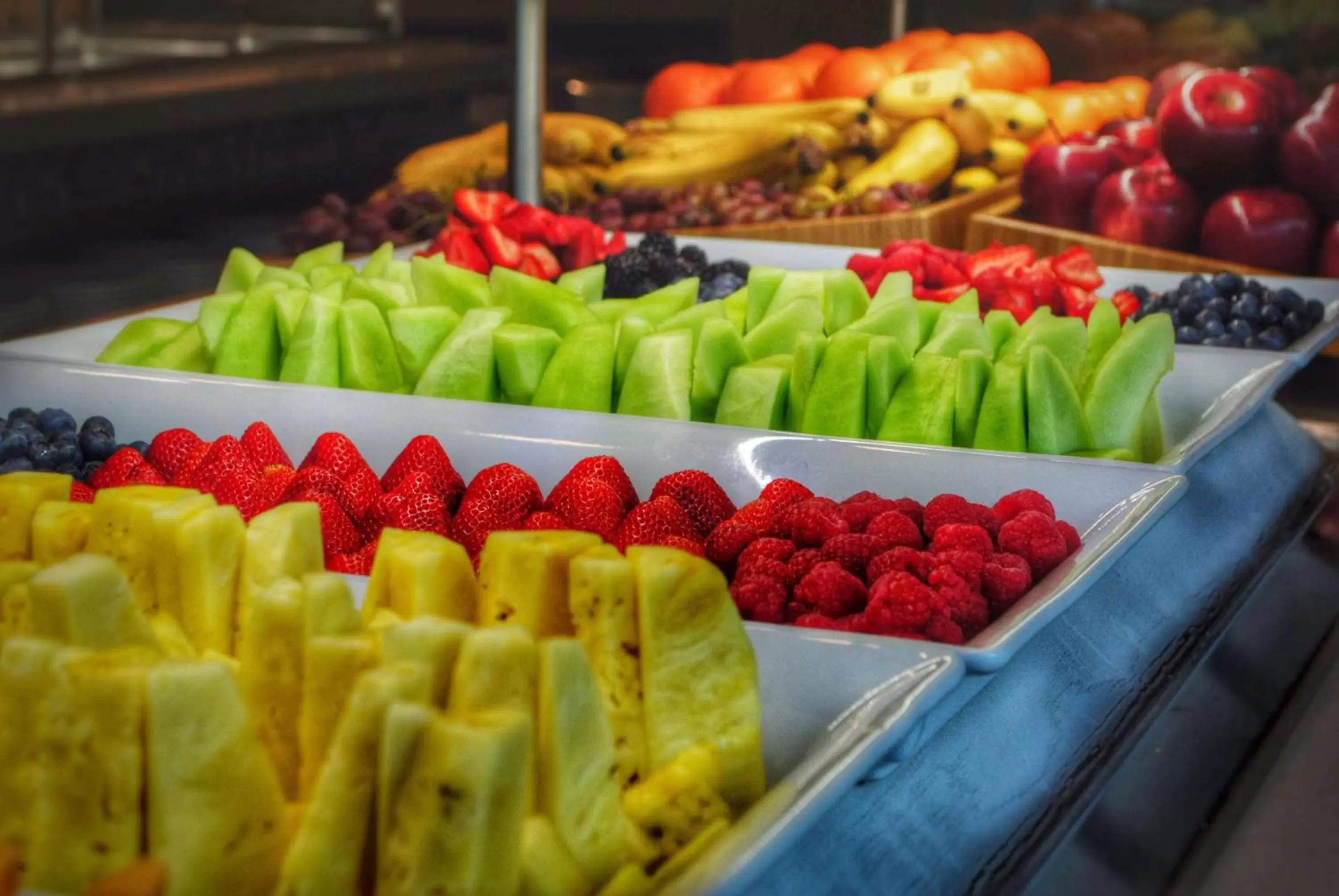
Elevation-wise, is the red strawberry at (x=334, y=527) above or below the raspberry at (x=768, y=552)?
below

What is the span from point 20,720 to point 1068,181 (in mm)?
2146

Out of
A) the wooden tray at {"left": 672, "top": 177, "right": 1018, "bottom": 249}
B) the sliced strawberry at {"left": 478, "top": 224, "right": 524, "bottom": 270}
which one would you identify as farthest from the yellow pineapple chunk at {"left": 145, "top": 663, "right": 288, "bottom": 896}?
the wooden tray at {"left": 672, "top": 177, "right": 1018, "bottom": 249}

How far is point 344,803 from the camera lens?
58 cm

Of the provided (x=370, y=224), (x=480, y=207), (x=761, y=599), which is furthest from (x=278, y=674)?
(x=370, y=224)

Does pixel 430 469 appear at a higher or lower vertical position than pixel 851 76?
lower

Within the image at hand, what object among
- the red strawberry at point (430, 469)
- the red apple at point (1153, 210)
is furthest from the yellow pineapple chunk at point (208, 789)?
the red apple at point (1153, 210)

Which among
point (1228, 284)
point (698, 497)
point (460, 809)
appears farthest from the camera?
point (1228, 284)

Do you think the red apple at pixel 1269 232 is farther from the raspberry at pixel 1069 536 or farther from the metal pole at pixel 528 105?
the raspberry at pixel 1069 536

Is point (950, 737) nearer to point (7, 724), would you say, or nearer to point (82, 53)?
point (7, 724)

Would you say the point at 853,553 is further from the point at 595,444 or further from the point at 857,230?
the point at 857,230

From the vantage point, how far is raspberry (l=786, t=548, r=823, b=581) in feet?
3.17

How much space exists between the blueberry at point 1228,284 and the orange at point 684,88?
135cm

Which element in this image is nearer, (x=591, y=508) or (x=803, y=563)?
(x=803, y=563)

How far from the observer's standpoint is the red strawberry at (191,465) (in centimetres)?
121
